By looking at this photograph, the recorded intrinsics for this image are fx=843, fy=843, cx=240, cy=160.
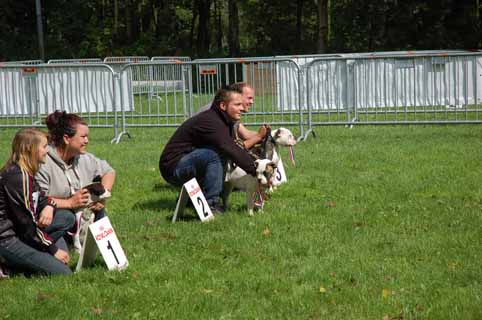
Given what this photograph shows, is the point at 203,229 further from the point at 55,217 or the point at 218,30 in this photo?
the point at 218,30

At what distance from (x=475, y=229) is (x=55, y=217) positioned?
3613mm

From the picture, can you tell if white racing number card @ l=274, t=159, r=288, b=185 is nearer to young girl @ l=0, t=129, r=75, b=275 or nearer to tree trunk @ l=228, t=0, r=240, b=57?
young girl @ l=0, t=129, r=75, b=275

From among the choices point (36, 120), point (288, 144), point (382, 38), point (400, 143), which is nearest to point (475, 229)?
point (288, 144)

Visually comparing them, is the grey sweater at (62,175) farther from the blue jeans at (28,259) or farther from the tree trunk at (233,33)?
the tree trunk at (233,33)

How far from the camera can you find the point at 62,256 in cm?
666

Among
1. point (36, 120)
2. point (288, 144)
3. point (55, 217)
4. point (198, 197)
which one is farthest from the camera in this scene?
point (36, 120)

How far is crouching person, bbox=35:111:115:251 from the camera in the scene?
696 centimetres

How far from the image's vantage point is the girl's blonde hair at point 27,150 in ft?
20.5

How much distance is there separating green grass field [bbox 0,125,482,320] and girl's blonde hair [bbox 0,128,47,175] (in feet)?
2.81

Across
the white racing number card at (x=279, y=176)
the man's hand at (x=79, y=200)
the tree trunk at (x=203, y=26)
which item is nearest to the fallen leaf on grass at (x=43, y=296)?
the man's hand at (x=79, y=200)

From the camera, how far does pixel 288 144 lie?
380 inches

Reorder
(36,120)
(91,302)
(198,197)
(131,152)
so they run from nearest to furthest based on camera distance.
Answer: (91,302) → (198,197) → (131,152) → (36,120)

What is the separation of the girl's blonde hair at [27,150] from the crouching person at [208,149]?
8.17 ft

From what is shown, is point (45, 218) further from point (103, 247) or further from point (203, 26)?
point (203, 26)
